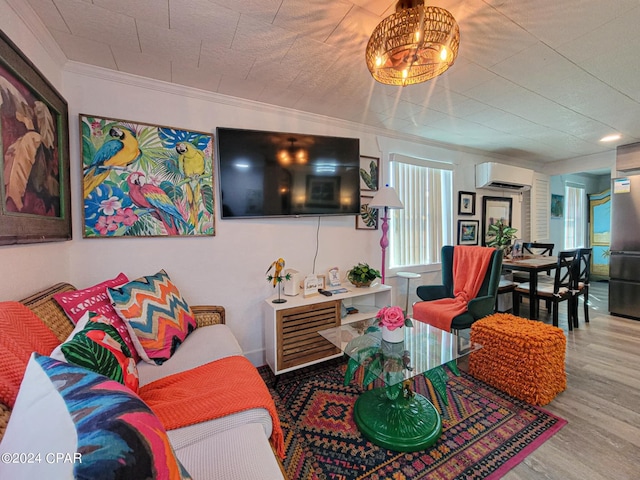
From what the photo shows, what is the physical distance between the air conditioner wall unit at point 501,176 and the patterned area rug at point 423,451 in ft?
9.82

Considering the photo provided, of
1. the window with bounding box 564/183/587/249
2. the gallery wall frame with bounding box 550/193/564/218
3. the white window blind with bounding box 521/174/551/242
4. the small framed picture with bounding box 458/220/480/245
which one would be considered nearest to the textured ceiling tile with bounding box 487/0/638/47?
the small framed picture with bounding box 458/220/480/245

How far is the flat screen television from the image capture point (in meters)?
2.27

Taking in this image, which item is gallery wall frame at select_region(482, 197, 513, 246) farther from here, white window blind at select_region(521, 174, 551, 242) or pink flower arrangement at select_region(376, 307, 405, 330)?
pink flower arrangement at select_region(376, 307, 405, 330)

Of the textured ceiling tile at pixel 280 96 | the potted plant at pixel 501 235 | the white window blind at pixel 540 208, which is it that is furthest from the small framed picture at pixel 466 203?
the textured ceiling tile at pixel 280 96

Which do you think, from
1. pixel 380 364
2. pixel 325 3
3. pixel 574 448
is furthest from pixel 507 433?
pixel 325 3

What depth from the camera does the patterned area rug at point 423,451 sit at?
1.39 m

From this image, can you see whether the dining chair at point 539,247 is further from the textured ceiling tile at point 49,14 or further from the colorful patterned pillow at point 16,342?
the textured ceiling tile at point 49,14

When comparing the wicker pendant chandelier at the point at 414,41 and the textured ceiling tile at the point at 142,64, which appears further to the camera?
the textured ceiling tile at the point at 142,64

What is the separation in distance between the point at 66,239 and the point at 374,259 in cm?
269

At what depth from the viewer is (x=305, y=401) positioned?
1.94 metres

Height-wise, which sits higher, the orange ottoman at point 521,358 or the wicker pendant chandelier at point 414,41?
the wicker pendant chandelier at point 414,41

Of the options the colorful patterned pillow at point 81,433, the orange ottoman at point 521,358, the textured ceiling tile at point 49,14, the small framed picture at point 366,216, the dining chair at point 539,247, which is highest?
the textured ceiling tile at point 49,14

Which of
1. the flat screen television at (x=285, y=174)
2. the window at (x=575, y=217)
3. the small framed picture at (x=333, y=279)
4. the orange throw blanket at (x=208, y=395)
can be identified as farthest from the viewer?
the window at (x=575, y=217)

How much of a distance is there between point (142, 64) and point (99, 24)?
369 millimetres
